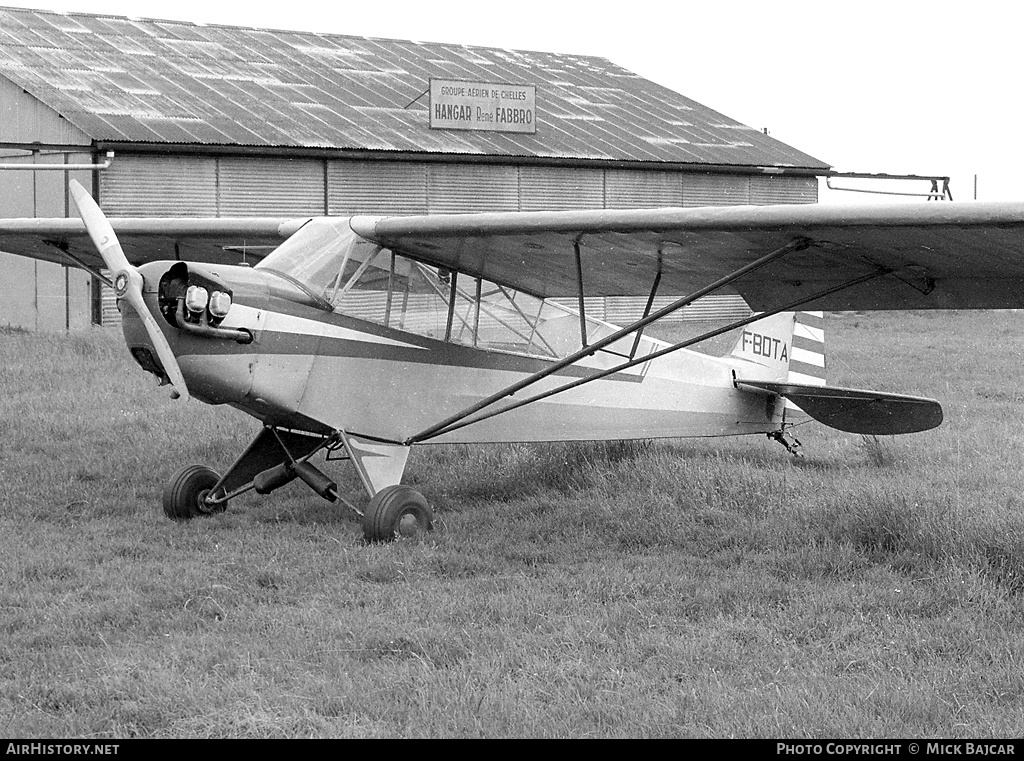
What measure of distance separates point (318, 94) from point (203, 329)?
19218 millimetres

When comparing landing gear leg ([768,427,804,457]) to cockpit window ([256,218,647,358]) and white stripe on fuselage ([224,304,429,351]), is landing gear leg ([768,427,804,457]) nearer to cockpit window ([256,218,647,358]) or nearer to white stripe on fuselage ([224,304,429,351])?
Answer: cockpit window ([256,218,647,358])

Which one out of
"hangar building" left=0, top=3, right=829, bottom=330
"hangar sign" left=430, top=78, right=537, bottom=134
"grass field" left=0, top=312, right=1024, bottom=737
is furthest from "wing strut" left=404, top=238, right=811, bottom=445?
"hangar sign" left=430, top=78, right=537, bottom=134

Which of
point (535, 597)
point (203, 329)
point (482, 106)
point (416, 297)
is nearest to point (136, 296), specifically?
point (203, 329)

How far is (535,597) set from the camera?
6223 millimetres

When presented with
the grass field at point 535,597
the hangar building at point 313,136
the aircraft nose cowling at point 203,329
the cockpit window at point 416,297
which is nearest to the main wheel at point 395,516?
the grass field at point 535,597

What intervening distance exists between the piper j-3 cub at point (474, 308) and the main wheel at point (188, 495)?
16 millimetres

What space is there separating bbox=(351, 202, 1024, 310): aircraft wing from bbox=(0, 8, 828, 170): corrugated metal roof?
43.7 feet

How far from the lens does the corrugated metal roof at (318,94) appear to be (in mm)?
21734

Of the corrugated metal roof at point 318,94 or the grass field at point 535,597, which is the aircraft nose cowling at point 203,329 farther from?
the corrugated metal roof at point 318,94

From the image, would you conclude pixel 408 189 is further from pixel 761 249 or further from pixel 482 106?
pixel 761 249

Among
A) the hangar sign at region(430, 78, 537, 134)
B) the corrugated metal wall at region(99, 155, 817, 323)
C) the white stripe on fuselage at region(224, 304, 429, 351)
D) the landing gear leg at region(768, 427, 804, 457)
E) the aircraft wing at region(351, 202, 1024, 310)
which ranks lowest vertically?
the landing gear leg at region(768, 427, 804, 457)

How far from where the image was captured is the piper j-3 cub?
7.12 metres

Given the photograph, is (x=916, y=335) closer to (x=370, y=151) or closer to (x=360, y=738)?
(x=370, y=151)
